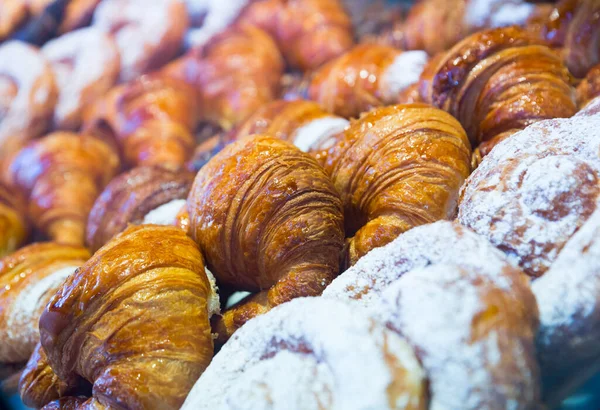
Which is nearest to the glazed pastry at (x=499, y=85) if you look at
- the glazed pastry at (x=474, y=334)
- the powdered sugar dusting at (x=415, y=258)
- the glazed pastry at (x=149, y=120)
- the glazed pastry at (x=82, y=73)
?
the powdered sugar dusting at (x=415, y=258)

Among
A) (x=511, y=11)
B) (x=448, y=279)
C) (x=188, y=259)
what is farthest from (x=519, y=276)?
(x=511, y=11)

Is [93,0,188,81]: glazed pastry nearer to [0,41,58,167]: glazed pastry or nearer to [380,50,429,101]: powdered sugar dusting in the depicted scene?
[0,41,58,167]: glazed pastry

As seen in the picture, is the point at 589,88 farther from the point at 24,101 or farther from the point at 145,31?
the point at 24,101

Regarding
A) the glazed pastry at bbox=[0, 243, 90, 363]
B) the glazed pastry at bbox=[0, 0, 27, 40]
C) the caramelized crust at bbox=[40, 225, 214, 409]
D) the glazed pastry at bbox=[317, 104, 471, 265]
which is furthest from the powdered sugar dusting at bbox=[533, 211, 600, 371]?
the glazed pastry at bbox=[0, 0, 27, 40]

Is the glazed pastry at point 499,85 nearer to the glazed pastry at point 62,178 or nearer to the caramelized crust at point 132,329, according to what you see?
the caramelized crust at point 132,329

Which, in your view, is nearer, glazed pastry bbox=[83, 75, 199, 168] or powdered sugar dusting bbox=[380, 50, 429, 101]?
powdered sugar dusting bbox=[380, 50, 429, 101]
